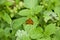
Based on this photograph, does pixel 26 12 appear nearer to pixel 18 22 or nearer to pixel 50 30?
pixel 18 22

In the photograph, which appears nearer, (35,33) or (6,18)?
(35,33)

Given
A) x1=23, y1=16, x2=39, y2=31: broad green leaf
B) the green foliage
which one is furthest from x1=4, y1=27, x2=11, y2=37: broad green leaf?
x1=23, y1=16, x2=39, y2=31: broad green leaf

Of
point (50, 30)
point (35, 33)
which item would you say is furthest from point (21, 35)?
point (50, 30)

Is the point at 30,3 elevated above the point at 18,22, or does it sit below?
above


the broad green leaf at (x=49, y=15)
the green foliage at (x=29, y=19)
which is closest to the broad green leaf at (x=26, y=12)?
the green foliage at (x=29, y=19)

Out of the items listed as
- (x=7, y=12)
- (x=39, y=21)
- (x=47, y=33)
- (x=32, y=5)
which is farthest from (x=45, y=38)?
(x=7, y=12)

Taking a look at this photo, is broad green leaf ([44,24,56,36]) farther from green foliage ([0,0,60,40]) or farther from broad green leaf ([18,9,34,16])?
broad green leaf ([18,9,34,16])

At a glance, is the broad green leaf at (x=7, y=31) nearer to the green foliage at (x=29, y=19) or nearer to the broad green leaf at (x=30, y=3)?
the green foliage at (x=29, y=19)

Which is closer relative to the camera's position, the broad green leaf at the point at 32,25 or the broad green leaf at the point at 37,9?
the broad green leaf at the point at 32,25

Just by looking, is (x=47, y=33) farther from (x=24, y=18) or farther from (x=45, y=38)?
(x=24, y=18)
